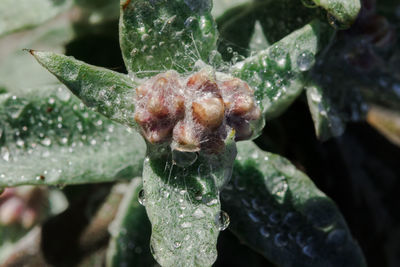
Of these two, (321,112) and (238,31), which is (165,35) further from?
(321,112)

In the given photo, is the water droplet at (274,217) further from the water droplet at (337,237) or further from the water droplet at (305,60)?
the water droplet at (305,60)

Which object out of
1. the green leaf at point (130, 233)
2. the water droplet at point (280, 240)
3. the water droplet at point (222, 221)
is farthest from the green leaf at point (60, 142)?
the water droplet at point (280, 240)

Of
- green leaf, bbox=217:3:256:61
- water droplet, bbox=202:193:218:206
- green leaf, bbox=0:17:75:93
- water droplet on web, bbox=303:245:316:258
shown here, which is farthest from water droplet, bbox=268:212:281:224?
green leaf, bbox=0:17:75:93

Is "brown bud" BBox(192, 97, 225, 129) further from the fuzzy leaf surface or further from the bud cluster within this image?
the fuzzy leaf surface

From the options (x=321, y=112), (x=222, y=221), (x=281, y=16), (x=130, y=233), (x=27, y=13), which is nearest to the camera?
(x=222, y=221)

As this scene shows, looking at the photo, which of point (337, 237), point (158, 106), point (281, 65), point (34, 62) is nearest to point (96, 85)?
point (158, 106)
